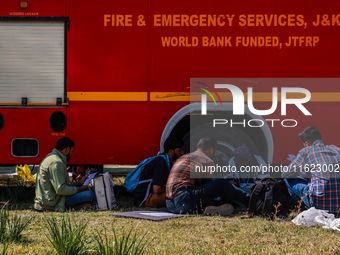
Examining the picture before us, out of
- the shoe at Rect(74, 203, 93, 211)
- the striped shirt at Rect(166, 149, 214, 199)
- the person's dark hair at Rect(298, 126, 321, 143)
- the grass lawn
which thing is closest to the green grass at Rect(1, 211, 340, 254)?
the grass lawn

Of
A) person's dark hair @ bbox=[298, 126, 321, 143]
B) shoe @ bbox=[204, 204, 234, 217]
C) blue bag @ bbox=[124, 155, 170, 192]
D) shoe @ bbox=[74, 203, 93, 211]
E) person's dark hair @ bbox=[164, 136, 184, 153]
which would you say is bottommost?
shoe @ bbox=[74, 203, 93, 211]

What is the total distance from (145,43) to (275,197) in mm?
2871

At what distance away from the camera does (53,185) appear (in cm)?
668

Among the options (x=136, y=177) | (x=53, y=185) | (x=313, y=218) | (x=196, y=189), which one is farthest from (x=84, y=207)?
(x=313, y=218)

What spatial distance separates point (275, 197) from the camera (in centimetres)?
622

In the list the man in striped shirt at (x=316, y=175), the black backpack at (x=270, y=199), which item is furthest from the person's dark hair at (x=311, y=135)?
the black backpack at (x=270, y=199)

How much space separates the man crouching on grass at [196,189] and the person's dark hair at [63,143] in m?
1.39

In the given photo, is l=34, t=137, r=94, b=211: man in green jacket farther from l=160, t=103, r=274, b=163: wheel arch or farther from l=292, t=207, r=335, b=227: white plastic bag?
l=292, t=207, r=335, b=227: white plastic bag

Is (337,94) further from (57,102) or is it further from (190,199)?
(57,102)

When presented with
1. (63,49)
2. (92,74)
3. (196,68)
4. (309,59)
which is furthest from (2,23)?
(309,59)

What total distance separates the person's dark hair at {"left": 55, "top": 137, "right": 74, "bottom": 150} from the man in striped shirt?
110 inches

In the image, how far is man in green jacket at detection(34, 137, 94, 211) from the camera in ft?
21.8

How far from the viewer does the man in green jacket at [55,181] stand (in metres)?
6.64

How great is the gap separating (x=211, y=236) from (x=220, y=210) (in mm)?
1374
